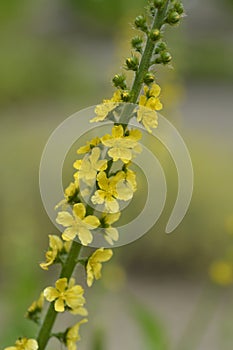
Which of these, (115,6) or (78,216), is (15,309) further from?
(115,6)

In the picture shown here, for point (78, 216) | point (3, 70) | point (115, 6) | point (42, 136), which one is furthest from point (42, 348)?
point (115, 6)

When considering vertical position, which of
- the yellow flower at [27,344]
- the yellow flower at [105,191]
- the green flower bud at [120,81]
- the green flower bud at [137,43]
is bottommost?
the yellow flower at [27,344]

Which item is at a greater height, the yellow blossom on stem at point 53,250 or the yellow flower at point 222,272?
the yellow flower at point 222,272

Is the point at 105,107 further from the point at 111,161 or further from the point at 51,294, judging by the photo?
the point at 51,294

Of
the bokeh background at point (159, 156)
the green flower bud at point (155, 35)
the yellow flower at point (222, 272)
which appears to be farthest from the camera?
the bokeh background at point (159, 156)

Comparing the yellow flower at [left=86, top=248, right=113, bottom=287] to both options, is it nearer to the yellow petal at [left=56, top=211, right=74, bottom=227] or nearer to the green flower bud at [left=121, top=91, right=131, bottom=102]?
the yellow petal at [left=56, top=211, right=74, bottom=227]

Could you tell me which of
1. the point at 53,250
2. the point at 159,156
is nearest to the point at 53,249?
the point at 53,250

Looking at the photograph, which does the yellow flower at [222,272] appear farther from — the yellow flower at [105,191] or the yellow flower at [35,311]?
the yellow flower at [105,191]

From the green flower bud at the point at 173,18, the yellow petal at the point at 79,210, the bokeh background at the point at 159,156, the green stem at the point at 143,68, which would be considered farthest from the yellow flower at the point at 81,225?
the bokeh background at the point at 159,156
